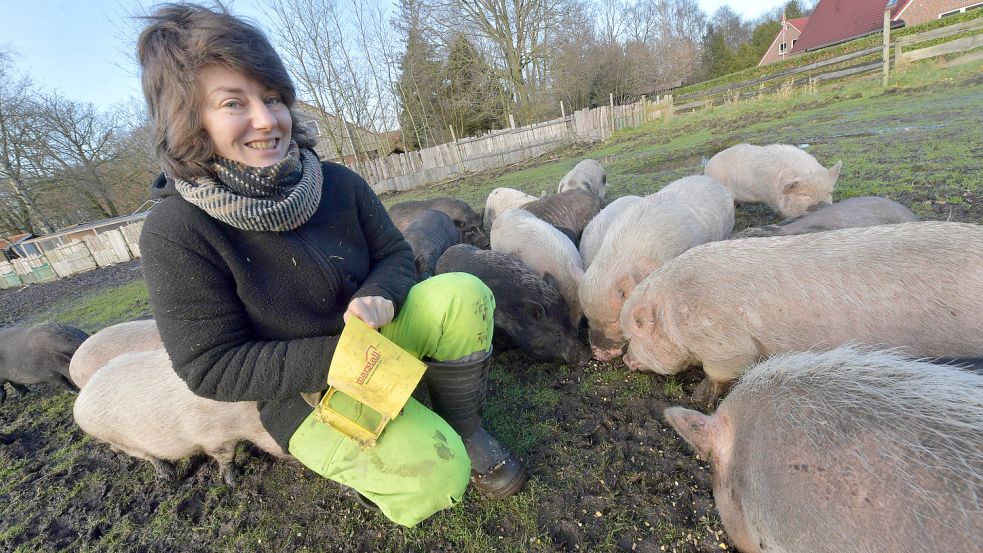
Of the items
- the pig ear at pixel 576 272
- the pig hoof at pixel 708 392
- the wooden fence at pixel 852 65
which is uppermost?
the wooden fence at pixel 852 65

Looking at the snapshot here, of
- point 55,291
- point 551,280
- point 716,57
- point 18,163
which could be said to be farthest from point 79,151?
point 716,57

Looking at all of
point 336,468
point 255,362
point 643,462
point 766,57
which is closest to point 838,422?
point 643,462

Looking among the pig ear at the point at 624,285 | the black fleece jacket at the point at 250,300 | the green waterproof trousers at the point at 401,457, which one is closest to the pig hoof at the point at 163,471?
the black fleece jacket at the point at 250,300

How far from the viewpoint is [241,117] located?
175 centimetres

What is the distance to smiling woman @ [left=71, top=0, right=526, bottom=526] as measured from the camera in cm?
167

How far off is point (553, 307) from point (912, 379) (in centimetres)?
248

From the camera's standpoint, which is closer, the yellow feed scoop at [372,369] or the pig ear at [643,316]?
the yellow feed scoop at [372,369]

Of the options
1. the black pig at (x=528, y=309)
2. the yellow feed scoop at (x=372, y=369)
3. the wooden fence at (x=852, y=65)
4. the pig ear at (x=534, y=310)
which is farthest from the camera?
the wooden fence at (x=852, y=65)

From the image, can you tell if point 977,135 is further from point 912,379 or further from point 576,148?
point 576,148

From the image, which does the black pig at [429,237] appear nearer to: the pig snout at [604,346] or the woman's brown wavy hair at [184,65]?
the pig snout at [604,346]

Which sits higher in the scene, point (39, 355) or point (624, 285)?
point (39, 355)

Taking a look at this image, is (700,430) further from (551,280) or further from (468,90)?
(468,90)

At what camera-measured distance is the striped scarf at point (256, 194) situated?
1673 mm

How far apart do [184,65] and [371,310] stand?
Answer: 46.9 inches
